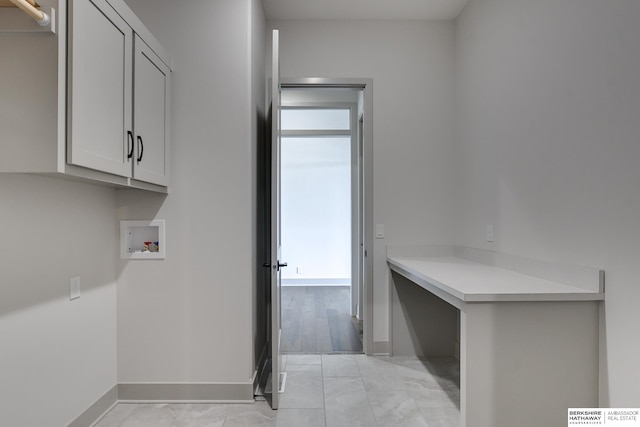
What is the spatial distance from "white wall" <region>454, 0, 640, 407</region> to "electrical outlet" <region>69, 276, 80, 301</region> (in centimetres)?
246

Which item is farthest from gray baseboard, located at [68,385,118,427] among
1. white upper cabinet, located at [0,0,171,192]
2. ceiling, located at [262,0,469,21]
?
ceiling, located at [262,0,469,21]

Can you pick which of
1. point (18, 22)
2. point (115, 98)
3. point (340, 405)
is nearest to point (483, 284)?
point (340, 405)

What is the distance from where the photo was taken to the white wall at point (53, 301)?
1.49 metres

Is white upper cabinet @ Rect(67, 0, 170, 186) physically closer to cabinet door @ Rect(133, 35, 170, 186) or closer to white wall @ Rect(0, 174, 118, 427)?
cabinet door @ Rect(133, 35, 170, 186)

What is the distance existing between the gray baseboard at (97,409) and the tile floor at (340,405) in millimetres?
42

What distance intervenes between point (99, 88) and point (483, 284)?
1.95 meters

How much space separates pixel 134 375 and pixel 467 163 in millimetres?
2775

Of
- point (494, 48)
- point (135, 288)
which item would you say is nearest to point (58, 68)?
point (135, 288)

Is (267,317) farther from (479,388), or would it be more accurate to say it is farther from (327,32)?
(327,32)

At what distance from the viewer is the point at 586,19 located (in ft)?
5.66

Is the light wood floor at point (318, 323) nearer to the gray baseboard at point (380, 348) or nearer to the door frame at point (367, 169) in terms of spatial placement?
the gray baseboard at point (380, 348)

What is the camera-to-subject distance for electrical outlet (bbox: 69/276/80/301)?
182cm

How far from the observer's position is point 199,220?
225 cm

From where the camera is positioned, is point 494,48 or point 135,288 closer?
point 135,288
